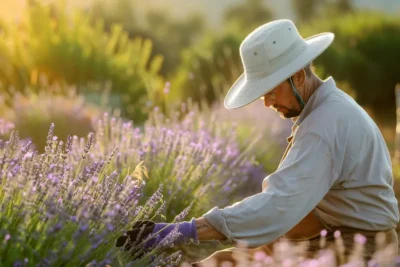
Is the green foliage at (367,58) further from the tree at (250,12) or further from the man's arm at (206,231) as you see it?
the tree at (250,12)

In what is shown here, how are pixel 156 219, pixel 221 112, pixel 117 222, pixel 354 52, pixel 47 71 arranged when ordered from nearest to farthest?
1. pixel 117 222
2. pixel 156 219
3. pixel 221 112
4. pixel 47 71
5. pixel 354 52

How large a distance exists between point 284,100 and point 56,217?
124 cm

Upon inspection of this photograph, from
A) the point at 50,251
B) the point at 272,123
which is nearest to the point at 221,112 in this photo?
the point at 272,123

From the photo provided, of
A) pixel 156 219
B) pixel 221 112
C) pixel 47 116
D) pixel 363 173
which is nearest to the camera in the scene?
pixel 363 173

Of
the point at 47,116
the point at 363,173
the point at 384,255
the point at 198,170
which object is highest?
the point at 47,116

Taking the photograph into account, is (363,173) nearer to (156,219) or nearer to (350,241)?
(350,241)

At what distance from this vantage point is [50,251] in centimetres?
269

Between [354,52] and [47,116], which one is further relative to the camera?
[354,52]

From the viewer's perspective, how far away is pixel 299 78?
11.3 ft

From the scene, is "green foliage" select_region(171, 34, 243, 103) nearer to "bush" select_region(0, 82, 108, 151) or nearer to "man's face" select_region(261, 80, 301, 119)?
"bush" select_region(0, 82, 108, 151)

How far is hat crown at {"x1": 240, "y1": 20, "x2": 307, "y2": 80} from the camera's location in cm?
344

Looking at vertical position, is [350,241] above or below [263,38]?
below

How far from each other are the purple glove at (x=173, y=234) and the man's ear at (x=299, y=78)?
85cm

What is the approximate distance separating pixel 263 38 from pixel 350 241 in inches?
41.3
